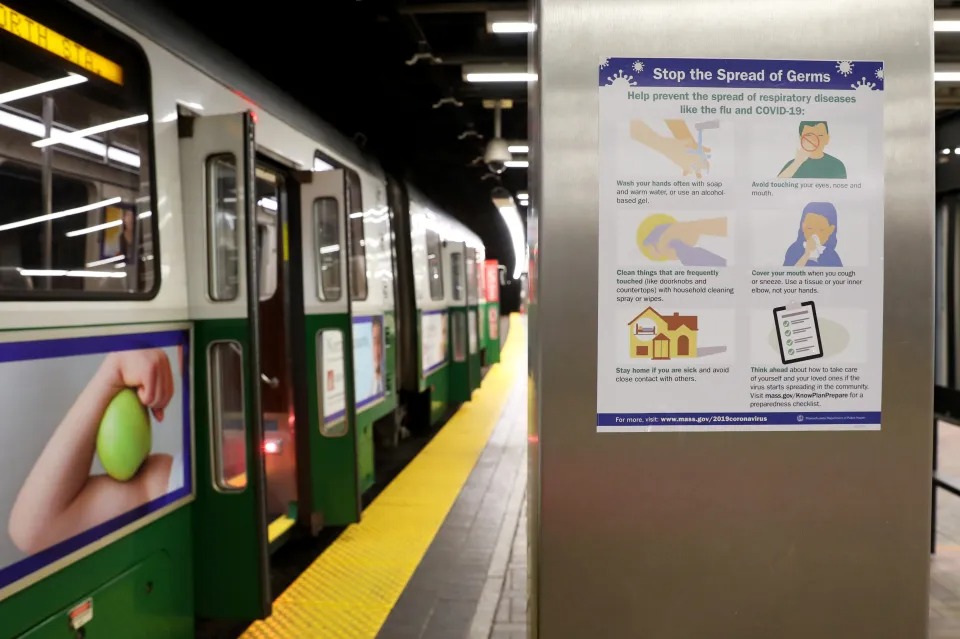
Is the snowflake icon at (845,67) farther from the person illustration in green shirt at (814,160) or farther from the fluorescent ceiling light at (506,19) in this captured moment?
the fluorescent ceiling light at (506,19)

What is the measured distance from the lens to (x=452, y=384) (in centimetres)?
1009

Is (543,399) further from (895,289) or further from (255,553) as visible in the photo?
(255,553)

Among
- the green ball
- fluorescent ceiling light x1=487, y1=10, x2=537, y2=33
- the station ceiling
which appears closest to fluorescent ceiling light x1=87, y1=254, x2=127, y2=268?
A: the green ball

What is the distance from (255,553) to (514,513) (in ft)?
8.71

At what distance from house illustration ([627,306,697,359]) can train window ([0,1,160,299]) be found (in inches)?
65.3

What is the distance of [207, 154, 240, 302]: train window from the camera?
3.07 metres

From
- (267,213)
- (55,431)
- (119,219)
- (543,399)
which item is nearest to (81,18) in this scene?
(119,219)

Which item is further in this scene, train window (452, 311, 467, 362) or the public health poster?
train window (452, 311, 467, 362)

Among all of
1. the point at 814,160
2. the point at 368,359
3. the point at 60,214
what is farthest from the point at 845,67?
the point at 368,359

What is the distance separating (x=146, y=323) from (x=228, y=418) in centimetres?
288

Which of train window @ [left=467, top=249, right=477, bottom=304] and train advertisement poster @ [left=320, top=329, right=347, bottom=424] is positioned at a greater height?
train window @ [left=467, top=249, right=477, bottom=304]

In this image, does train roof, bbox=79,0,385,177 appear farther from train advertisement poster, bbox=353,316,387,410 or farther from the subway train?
train advertisement poster, bbox=353,316,387,410

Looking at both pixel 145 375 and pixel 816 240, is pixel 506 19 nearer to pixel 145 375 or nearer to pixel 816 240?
pixel 145 375

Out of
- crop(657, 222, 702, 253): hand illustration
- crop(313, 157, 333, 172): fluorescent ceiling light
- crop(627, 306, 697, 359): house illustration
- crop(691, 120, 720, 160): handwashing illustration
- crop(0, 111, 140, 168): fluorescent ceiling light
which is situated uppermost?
crop(313, 157, 333, 172): fluorescent ceiling light
